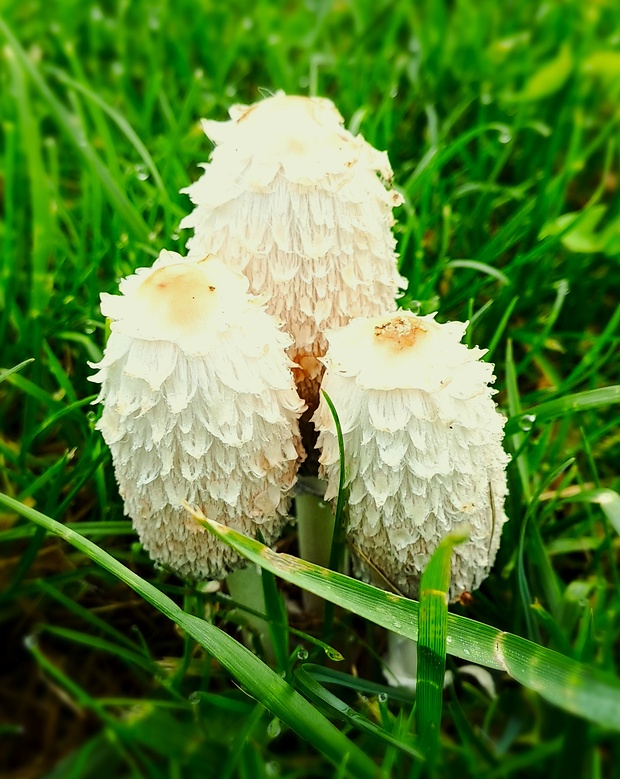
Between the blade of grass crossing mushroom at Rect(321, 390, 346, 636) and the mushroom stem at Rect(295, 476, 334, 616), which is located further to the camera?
the mushroom stem at Rect(295, 476, 334, 616)

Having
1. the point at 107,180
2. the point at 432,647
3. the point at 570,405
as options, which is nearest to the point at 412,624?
the point at 432,647

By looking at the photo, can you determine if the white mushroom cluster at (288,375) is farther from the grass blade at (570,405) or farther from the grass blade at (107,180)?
the grass blade at (107,180)

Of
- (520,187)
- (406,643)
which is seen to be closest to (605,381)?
(520,187)

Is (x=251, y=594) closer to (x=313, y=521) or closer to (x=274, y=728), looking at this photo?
(x=313, y=521)

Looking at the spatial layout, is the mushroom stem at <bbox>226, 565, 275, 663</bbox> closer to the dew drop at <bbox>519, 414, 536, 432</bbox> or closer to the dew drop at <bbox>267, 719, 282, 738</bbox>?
the dew drop at <bbox>267, 719, 282, 738</bbox>

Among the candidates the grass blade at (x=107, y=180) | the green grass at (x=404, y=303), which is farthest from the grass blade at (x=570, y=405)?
the grass blade at (x=107, y=180)

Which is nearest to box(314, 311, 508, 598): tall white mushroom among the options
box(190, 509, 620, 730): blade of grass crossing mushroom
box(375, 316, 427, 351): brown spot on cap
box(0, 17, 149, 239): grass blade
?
box(375, 316, 427, 351): brown spot on cap
